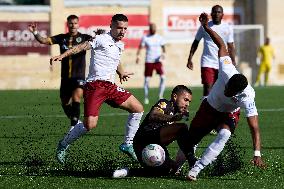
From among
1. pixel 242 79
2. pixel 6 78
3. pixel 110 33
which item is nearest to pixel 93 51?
pixel 110 33

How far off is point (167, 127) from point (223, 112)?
0.71 m

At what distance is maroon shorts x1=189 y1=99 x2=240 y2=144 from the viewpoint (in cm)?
1146

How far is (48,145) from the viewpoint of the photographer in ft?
50.6

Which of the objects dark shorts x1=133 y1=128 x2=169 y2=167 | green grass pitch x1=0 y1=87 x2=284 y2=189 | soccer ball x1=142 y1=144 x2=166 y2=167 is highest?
dark shorts x1=133 y1=128 x2=169 y2=167

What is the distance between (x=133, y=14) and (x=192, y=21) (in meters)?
2.70

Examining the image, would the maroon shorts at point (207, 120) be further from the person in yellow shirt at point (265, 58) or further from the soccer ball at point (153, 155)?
the person in yellow shirt at point (265, 58)

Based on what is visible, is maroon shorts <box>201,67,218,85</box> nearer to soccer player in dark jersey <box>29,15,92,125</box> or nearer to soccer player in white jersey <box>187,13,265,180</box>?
soccer player in dark jersey <box>29,15,92,125</box>

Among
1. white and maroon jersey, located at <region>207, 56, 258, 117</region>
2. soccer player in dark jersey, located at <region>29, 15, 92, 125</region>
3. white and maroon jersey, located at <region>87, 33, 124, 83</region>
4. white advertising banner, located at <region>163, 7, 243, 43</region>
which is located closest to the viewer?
white and maroon jersey, located at <region>207, 56, 258, 117</region>

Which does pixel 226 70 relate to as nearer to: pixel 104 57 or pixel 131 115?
pixel 131 115

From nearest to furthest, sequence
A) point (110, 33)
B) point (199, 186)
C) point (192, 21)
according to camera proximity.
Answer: point (199, 186)
point (110, 33)
point (192, 21)

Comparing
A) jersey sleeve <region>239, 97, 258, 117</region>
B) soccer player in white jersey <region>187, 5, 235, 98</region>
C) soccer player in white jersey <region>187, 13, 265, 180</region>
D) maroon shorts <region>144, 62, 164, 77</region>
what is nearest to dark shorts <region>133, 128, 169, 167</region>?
soccer player in white jersey <region>187, 13, 265, 180</region>

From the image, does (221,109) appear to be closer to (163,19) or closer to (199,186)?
(199,186)

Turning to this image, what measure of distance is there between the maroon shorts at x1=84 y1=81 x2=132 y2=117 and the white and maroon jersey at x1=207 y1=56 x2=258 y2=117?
1815 mm

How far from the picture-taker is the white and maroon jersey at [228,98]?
36.2ft
